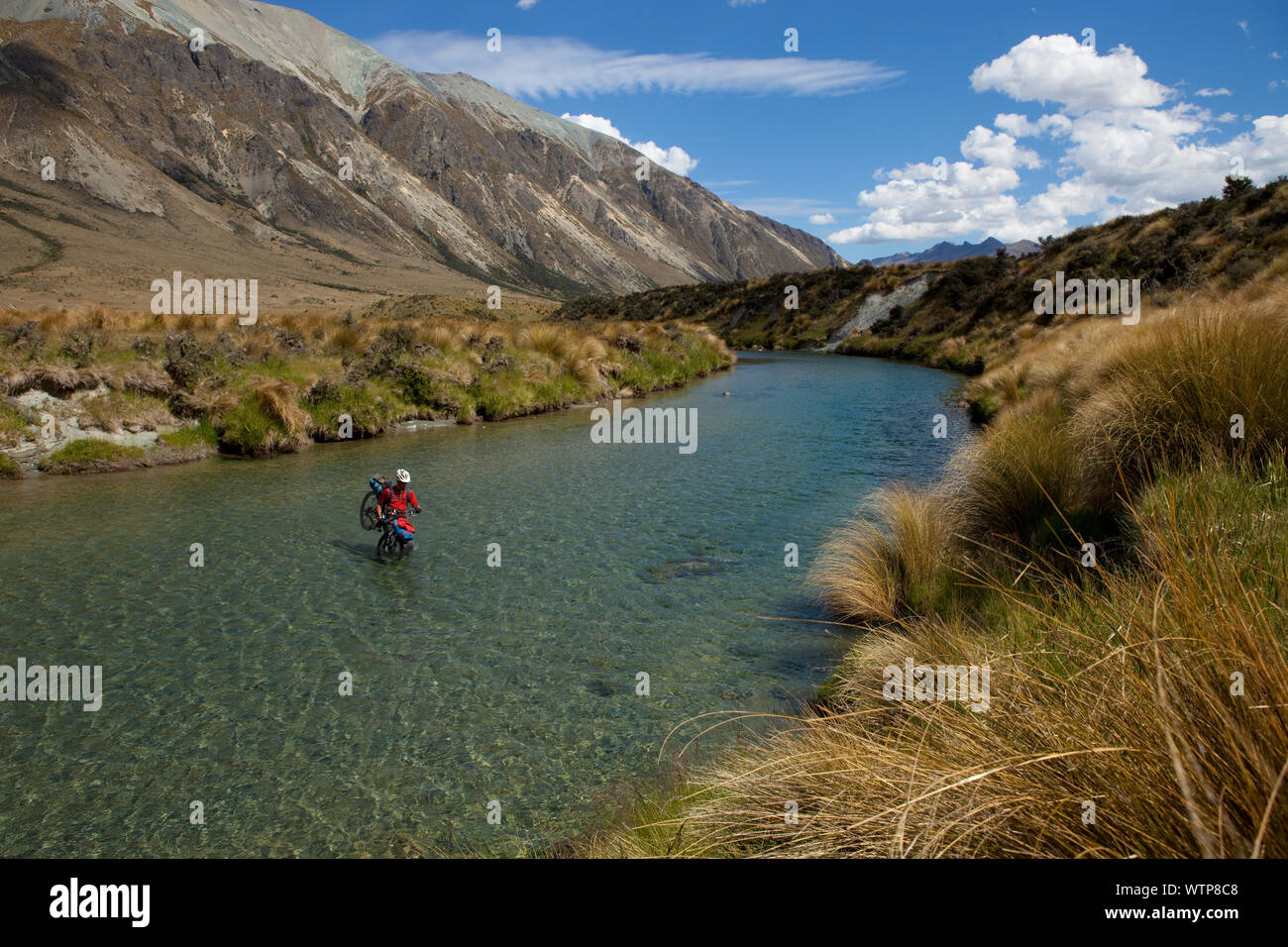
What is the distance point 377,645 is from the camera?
8.45 m

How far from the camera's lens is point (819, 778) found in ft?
13.3

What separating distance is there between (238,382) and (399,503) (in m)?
12.2

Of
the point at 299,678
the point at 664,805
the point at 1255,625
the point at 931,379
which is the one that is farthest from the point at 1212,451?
the point at 931,379

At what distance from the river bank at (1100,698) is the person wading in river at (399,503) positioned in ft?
23.2

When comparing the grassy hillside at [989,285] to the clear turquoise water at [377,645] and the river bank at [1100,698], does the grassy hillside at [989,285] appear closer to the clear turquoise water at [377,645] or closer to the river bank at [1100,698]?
the river bank at [1100,698]

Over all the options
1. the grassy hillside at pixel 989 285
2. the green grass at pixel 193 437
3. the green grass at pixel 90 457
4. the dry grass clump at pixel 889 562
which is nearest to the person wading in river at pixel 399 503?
the dry grass clump at pixel 889 562

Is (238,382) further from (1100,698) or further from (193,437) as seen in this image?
(1100,698)

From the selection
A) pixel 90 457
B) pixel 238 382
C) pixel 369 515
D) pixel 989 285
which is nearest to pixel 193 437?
pixel 90 457

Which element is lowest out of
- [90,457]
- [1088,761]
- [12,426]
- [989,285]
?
[1088,761]

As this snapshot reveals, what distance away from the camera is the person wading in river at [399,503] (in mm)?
11250

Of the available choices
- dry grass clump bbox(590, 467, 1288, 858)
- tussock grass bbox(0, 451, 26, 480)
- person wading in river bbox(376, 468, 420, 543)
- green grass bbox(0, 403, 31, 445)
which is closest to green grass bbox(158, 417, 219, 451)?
green grass bbox(0, 403, 31, 445)

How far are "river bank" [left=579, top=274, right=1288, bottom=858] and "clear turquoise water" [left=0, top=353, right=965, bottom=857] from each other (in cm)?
143

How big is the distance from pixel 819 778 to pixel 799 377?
3794cm
